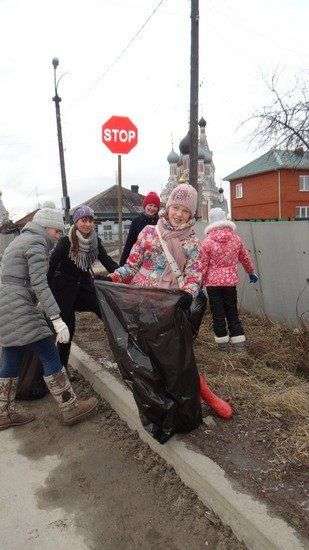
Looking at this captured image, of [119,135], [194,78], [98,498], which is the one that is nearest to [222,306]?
[98,498]

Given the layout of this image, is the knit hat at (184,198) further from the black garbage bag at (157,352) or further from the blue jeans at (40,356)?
the blue jeans at (40,356)

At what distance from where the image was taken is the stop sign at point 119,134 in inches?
267

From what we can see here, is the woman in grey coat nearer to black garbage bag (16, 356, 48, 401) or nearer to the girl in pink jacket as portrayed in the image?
black garbage bag (16, 356, 48, 401)

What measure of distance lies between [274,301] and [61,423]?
11.2ft

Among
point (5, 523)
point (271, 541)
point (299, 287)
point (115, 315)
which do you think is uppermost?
point (115, 315)

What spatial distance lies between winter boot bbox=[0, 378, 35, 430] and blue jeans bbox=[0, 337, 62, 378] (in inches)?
2.7

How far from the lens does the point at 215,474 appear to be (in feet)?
7.48

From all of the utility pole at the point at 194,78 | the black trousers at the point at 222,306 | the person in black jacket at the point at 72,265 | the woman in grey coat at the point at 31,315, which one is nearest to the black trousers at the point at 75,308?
the person in black jacket at the point at 72,265

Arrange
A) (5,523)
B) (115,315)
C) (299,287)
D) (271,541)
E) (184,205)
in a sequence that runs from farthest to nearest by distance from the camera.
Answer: (299,287) < (184,205) < (115,315) < (5,523) < (271,541)

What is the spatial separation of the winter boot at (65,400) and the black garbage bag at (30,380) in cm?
42

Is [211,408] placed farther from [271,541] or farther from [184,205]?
[184,205]

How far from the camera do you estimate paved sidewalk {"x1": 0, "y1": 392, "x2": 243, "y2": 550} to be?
6.86 ft

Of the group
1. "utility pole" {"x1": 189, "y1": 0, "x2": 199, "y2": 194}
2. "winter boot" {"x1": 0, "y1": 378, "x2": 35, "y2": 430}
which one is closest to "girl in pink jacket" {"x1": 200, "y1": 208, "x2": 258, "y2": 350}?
"winter boot" {"x1": 0, "y1": 378, "x2": 35, "y2": 430}

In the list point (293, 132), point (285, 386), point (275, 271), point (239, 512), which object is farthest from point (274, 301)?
point (293, 132)
